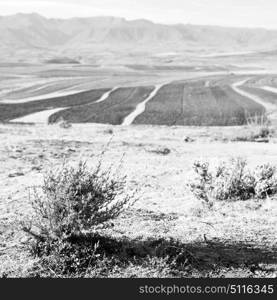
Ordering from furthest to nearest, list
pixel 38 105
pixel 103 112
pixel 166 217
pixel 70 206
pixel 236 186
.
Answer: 1. pixel 38 105
2. pixel 103 112
3. pixel 236 186
4. pixel 166 217
5. pixel 70 206

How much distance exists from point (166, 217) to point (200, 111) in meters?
26.9

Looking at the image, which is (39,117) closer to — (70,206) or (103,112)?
(103,112)

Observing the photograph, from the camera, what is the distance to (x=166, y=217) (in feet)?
24.6

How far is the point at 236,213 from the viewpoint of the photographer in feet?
25.7

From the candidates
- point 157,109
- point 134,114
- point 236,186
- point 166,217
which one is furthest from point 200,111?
point 166,217

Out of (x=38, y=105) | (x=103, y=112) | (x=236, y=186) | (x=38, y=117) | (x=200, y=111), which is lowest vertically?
(x=38, y=105)

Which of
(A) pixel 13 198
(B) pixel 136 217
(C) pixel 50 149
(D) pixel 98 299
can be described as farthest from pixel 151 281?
(C) pixel 50 149

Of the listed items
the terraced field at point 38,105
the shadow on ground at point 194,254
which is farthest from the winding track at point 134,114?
the shadow on ground at point 194,254

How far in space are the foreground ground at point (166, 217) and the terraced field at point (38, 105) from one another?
59.5ft

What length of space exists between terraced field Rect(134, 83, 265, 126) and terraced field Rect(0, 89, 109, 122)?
597 centimetres

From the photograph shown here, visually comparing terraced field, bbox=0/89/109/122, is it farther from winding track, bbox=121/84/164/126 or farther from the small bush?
the small bush

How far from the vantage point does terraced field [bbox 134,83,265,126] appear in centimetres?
2884

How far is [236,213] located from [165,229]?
1.57 metres

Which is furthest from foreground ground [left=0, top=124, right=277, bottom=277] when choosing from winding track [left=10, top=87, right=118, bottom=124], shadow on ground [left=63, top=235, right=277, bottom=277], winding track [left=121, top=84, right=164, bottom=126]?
winding track [left=10, top=87, right=118, bottom=124]
